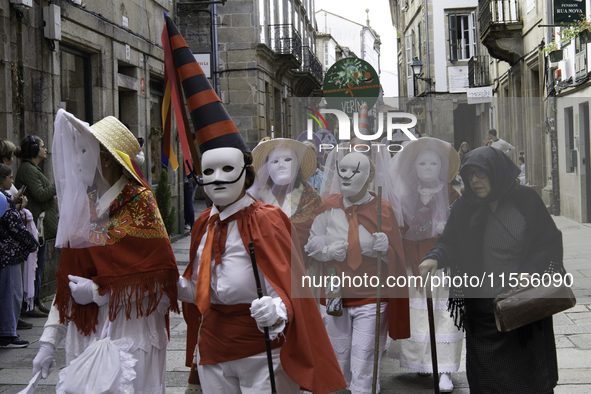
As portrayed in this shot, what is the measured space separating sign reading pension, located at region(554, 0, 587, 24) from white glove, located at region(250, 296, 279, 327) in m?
9.49

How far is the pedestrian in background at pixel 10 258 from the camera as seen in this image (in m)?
6.11

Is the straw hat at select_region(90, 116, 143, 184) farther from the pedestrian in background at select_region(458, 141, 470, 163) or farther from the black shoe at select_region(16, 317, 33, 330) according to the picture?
the black shoe at select_region(16, 317, 33, 330)

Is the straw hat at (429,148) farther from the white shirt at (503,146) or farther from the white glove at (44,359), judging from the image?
the white glove at (44,359)

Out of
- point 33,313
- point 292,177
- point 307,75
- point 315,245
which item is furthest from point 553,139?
point 307,75

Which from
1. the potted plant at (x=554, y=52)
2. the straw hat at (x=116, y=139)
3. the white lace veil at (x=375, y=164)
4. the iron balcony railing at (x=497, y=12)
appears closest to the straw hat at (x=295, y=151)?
the white lace veil at (x=375, y=164)

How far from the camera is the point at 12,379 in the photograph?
5289 mm

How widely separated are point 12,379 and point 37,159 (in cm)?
280

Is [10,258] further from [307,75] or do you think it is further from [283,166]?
[307,75]

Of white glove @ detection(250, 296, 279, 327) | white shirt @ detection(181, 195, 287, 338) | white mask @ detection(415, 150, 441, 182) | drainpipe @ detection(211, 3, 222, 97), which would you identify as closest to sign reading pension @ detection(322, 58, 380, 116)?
white mask @ detection(415, 150, 441, 182)

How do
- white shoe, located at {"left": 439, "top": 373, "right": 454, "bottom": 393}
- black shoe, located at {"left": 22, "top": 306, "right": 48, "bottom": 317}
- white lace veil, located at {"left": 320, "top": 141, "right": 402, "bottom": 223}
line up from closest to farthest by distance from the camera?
white lace veil, located at {"left": 320, "top": 141, "right": 402, "bottom": 223} → white shoe, located at {"left": 439, "top": 373, "right": 454, "bottom": 393} → black shoe, located at {"left": 22, "top": 306, "right": 48, "bottom": 317}

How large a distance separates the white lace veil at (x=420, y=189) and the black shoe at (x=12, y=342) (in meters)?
3.58

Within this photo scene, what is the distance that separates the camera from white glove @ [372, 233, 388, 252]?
4402mm

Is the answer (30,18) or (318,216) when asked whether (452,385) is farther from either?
(30,18)

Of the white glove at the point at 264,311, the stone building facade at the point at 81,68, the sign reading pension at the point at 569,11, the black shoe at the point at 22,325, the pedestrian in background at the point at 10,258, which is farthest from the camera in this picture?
the sign reading pension at the point at 569,11
